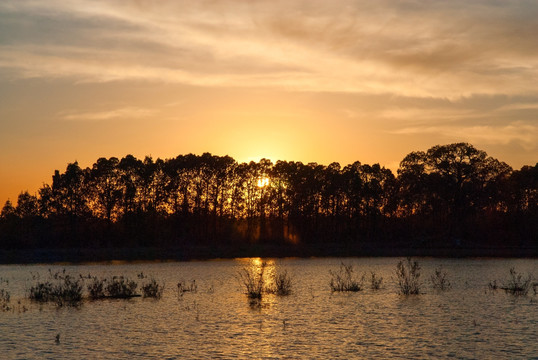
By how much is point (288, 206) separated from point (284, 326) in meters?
100

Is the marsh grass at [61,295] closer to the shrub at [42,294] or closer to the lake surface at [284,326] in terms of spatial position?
the shrub at [42,294]

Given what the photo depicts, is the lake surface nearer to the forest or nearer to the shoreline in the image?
the shoreline

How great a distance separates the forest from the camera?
112875 millimetres

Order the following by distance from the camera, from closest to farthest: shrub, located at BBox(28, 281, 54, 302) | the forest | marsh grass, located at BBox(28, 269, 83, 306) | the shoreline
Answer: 1. marsh grass, located at BBox(28, 269, 83, 306)
2. shrub, located at BBox(28, 281, 54, 302)
3. the shoreline
4. the forest

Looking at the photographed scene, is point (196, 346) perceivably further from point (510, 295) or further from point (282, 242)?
point (282, 242)

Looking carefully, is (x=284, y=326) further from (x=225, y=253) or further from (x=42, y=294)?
(x=225, y=253)

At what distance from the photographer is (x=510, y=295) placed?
3731cm

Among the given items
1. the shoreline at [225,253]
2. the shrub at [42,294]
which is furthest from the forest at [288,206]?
the shrub at [42,294]

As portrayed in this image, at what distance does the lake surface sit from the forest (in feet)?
→ 219

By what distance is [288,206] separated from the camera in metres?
128

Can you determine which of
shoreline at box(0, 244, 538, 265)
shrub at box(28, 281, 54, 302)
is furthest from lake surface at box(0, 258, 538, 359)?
shoreline at box(0, 244, 538, 265)

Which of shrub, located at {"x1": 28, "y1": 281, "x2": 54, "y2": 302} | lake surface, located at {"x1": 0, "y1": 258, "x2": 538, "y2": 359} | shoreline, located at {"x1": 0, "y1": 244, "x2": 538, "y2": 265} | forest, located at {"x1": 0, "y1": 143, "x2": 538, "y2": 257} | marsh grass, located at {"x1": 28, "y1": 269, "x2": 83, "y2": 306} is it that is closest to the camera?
lake surface, located at {"x1": 0, "y1": 258, "x2": 538, "y2": 359}

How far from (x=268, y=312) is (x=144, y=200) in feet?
301

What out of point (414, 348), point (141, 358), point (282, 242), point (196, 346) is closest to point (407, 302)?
point (414, 348)
